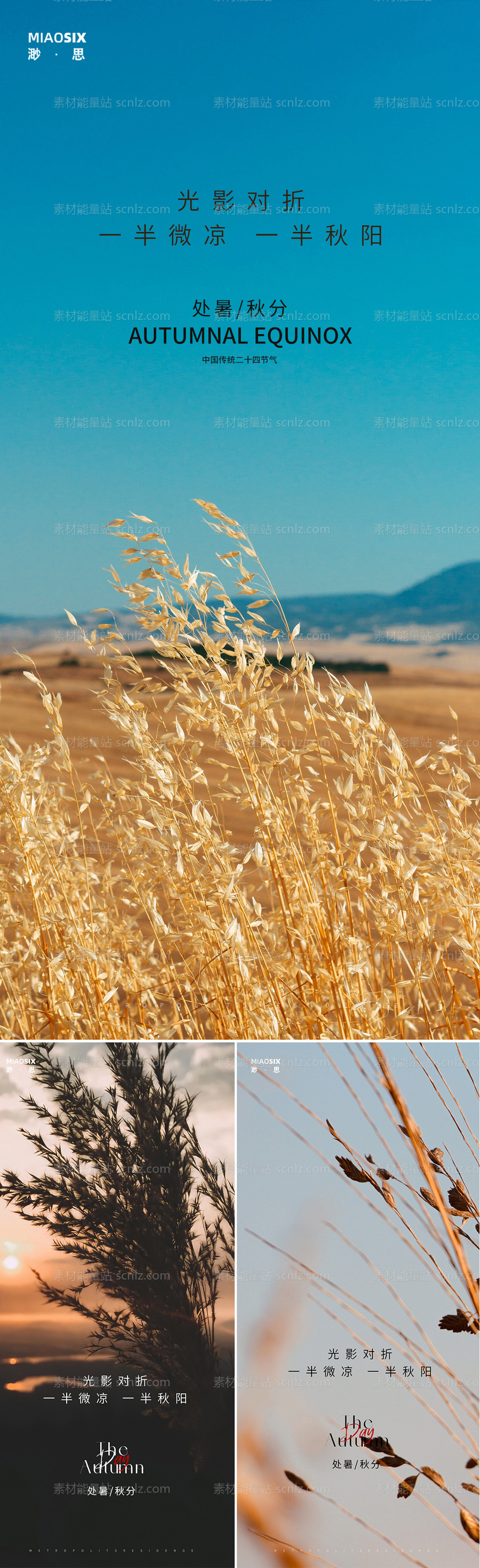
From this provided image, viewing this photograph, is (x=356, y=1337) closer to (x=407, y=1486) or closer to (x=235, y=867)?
(x=407, y=1486)

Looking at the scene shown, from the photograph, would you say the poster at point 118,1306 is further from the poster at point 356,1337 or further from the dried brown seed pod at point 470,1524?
the dried brown seed pod at point 470,1524

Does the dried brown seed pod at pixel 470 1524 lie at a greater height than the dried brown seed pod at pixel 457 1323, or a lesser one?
lesser

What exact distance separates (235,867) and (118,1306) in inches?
23.3

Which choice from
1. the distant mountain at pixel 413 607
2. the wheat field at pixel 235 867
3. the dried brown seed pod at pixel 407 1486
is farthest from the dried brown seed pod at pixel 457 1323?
the distant mountain at pixel 413 607

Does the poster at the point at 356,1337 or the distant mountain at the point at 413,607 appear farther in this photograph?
the distant mountain at the point at 413,607

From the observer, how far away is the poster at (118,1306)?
1.02m

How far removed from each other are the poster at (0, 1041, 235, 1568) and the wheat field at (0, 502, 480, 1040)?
0.18m

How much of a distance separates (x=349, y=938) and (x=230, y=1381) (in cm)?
57

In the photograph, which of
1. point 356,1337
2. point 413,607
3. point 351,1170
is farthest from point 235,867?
point 413,607

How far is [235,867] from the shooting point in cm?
137

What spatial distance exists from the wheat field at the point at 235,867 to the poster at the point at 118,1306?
0.18 m

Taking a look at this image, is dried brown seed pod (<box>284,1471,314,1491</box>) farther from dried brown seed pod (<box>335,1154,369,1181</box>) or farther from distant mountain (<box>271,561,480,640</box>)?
distant mountain (<box>271,561,480,640</box>)

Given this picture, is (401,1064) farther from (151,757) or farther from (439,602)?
(439,602)

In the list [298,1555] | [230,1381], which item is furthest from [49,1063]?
[298,1555]
